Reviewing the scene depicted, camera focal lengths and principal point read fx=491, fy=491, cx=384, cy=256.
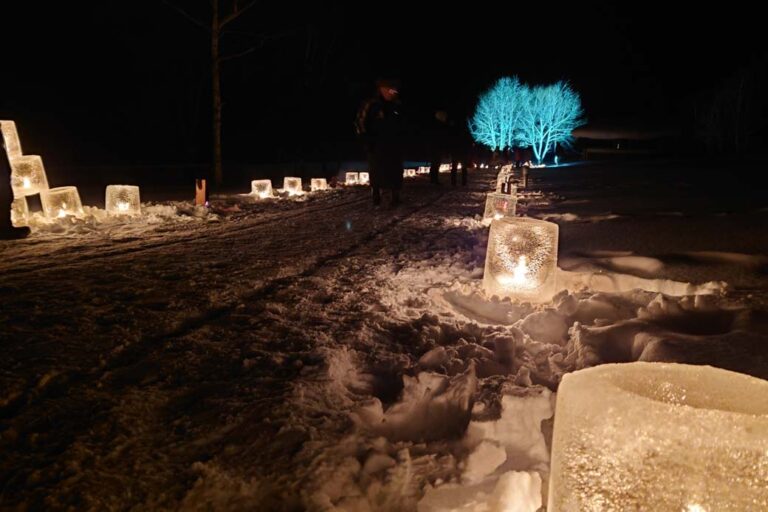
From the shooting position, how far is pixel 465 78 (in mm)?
48656

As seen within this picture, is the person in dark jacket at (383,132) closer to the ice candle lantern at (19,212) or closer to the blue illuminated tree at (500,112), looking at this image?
the ice candle lantern at (19,212)

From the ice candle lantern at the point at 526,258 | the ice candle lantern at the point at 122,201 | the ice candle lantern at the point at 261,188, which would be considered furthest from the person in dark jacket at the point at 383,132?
the ice candle lantern at the point at 526,258

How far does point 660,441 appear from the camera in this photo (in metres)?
1.29

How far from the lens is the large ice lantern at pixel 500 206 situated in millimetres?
7693

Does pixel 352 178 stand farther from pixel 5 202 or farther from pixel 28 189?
pixel 5 202

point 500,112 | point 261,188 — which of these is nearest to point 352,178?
point 261,188

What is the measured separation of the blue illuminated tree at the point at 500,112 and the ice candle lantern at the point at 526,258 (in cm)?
4865

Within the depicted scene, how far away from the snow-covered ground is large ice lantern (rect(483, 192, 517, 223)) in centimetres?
204

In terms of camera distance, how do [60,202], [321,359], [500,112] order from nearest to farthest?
[321,359], [60,202], [500,112]

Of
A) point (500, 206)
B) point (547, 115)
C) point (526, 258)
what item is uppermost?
point (547, 115)

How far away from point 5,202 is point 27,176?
1.64 m

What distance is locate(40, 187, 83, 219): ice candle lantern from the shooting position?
771 cm

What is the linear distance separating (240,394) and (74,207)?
7.34 metres

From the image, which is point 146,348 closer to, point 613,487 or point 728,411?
point 613,487
